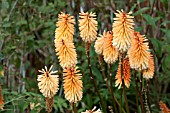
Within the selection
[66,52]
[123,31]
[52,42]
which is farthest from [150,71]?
[52,42]

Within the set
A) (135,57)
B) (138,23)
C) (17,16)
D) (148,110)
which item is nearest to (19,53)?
(17,16)

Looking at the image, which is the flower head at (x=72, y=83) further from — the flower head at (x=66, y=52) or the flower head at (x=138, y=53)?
the flower head at (x=138, y=53)

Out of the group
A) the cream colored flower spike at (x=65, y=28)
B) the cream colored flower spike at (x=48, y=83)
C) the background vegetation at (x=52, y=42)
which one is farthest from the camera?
the background vegetation at (x=52, y=42)

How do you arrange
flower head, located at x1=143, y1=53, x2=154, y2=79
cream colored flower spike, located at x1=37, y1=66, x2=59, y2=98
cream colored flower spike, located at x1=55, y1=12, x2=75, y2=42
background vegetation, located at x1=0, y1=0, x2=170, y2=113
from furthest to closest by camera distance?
background vegetation, located at x1=0, y1=0, x2=170, y2=113 → flower head, located at x1=143, y1=53, x2=154, y2=79 → cream colored flower spike, located at x1=55, y1=12, x2=75, y2=42 → cream colored flower spike, located at x1=37, y1=66, x2=59, y2=98

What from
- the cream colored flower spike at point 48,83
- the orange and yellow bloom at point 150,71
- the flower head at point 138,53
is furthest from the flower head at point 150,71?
the cream colored flower spike at point 48,83

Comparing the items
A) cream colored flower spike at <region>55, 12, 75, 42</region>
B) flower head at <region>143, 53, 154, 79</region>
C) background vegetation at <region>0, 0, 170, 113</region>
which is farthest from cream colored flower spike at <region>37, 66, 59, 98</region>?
background vegetation at <region>0, 0, 170, 113</region>

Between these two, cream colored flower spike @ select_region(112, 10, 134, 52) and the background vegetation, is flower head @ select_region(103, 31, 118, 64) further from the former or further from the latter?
the background vegetation

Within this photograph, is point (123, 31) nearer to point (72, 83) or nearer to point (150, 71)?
point (72, 83)
